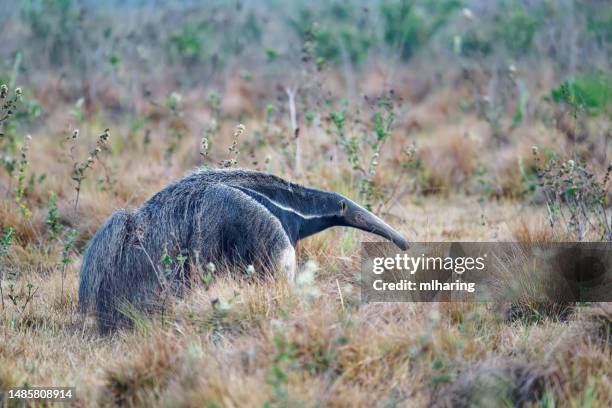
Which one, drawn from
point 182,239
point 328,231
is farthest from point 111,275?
point 328,231

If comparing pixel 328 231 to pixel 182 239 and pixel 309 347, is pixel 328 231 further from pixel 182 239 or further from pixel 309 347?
pixel 309 347

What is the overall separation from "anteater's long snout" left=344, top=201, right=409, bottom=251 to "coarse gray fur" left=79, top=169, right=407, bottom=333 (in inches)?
25.1

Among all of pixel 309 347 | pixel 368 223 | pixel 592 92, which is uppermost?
pixel 592 92

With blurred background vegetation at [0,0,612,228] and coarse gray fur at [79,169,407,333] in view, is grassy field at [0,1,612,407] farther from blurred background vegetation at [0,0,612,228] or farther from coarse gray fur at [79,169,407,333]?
coarse gray fur at [79,169,407,333]

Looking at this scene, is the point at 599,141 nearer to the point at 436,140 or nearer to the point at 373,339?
the point at 436,140

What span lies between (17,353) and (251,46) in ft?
56.8

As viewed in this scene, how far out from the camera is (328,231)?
7.84 m

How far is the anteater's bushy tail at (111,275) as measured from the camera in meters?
5.76

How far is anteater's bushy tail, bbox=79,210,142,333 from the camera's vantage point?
18.9 ft

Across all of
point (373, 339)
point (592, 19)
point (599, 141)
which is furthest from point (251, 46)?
point (373, 339)

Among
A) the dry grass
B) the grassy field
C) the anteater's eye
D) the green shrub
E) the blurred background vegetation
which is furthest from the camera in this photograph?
the green shrub

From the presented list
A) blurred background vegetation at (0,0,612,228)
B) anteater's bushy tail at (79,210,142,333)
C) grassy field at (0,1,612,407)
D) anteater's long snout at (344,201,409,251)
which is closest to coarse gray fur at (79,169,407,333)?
anteater's bushy tail at (79,210,142,333)

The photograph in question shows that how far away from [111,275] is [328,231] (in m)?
2.60

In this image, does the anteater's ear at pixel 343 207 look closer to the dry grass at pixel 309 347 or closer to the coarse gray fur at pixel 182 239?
the dry grass at pixel 309 347
